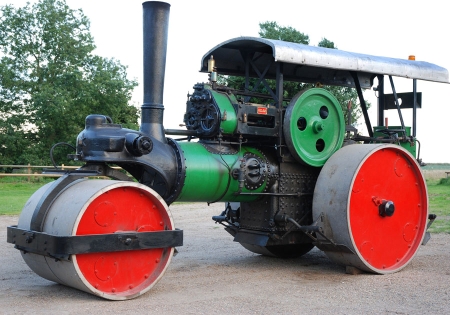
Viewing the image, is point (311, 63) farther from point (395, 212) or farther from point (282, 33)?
point (282, 33)

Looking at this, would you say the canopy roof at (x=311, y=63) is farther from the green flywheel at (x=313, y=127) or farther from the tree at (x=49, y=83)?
the tree at (x=49, y=83)

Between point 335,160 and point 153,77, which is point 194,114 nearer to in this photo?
point 153,77

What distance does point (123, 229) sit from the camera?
5652 millimetres

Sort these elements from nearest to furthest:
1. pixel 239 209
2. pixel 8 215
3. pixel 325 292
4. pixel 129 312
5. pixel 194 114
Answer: pixel 129 312 → pixel 325 292 → pixel 194 114 → pixel 239 209 → pixel 8 215

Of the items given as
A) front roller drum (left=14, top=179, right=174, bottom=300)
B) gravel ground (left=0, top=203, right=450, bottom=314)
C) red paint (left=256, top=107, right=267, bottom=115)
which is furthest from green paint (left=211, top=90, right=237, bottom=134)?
gravel ground (left=0, top=203, right=450, bottom=314)

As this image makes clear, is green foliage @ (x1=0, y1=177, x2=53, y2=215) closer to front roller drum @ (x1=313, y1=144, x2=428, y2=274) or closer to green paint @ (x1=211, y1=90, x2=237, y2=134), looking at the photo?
green paint @ (x1=211, y1=90, x2=237, y2=134)

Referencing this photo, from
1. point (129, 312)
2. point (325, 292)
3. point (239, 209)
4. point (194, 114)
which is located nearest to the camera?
point (129, 312)

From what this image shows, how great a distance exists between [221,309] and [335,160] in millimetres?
2592

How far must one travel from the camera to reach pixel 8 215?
577 inches

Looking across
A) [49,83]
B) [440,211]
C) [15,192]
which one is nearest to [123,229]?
[440,211]

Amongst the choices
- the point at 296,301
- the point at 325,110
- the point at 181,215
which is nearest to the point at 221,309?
the point at 296,301

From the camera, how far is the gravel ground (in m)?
5.32

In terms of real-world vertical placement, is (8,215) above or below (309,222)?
below

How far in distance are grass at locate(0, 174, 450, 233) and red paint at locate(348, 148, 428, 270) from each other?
14.3 feet
